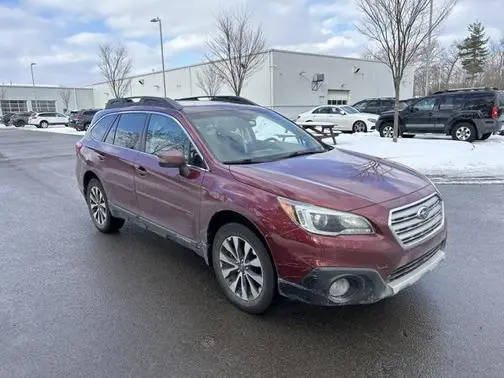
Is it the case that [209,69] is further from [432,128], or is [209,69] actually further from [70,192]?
[70,192]

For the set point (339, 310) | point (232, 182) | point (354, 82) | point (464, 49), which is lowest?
point (339, 310)

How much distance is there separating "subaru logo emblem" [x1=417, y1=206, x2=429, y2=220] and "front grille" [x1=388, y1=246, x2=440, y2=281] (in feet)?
0.95

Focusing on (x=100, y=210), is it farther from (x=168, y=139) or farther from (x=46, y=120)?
(x=46, y=120)

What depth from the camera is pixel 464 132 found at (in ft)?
48.1

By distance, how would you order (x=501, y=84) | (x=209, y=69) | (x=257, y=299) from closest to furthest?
(x=257, y=299) < (x=209, y=69) < (x=501, y=84)

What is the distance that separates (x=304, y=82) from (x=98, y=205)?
3452 cm

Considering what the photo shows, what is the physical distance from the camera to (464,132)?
14.7m

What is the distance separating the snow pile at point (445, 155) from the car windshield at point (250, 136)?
6.02 metres

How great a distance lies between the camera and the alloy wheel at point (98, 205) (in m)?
5.69

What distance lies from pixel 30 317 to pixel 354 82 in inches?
1646

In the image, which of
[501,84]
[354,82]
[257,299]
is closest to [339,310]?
[257,299]

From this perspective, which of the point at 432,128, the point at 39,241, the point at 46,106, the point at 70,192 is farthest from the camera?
the point at 46,106

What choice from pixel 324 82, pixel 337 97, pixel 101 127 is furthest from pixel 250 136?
pixel 337 97

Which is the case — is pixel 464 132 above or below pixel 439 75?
below
